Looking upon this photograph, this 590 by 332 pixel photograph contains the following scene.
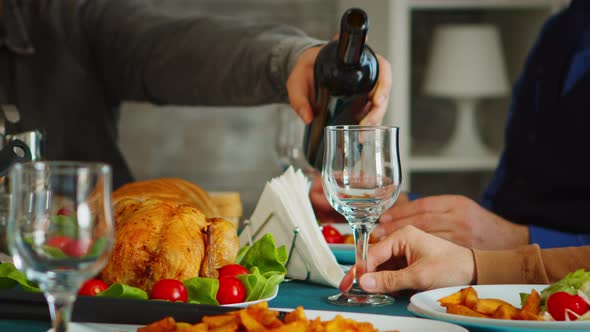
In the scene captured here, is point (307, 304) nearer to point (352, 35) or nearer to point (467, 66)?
point (352, 35)

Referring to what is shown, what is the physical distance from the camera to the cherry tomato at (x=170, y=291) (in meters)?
0.98

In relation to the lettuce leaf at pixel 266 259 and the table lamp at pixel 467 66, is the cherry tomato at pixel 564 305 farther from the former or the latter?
the table lamp at pixel 467 66

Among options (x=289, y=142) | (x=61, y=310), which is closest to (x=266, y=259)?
(x=61, y=310)

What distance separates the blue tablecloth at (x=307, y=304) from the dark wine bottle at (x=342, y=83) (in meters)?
0.33

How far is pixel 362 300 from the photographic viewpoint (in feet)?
3.52

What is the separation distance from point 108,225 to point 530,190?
173 centimetres

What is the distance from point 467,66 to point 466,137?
30 cm

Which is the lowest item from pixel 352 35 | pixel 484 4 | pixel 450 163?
pixel 450 163

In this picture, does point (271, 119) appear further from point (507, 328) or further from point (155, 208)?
point (507, 328)

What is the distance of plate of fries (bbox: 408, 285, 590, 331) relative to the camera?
2.86 feet

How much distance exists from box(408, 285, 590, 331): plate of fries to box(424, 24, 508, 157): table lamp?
2.33 metres

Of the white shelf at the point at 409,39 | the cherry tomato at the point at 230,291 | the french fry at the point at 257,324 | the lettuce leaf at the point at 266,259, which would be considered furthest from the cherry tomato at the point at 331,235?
the white shelf at the point at 409,39

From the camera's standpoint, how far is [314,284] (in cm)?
121

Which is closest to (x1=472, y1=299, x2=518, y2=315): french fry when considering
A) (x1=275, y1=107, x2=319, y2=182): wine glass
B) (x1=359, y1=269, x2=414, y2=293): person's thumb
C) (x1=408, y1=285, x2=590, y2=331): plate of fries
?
(x1=408, y1=285, x2=590, y2=331): plate of fries
